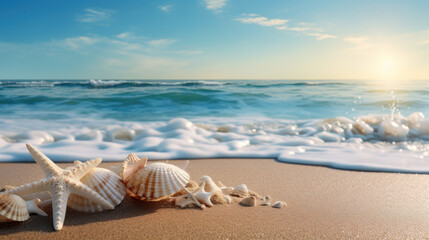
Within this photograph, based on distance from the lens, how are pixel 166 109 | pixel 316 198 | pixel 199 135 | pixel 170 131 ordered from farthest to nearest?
pixel 166 109 → pixel 170 131 → pixel 199 135 → pixel 316 198

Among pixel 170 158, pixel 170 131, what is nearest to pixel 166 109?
pixel 170 131

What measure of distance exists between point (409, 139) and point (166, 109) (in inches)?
272

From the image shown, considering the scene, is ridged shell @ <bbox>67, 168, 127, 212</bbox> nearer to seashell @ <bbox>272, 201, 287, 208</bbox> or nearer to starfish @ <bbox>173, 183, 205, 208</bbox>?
starfish @ <bbox>173, 183, 205, 208</bbox>

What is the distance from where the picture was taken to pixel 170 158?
414cm

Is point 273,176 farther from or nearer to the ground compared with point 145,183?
nearer to the ground

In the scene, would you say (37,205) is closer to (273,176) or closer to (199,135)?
(273,176)

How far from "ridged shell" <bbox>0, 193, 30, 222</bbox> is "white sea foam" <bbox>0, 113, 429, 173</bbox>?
2.24m

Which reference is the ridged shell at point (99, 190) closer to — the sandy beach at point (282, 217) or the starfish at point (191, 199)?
the sandy beach at point (282, 217)

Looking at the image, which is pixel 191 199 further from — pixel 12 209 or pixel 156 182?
pixel 12 209

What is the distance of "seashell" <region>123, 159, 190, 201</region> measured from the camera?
2.06 m

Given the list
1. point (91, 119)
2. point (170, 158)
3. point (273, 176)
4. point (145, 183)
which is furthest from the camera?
point (91, 119)

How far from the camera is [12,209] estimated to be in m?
1.80

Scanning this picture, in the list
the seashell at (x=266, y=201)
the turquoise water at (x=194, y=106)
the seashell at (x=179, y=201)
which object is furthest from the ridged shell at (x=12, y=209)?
the turquoise water at (x=194, y=106)

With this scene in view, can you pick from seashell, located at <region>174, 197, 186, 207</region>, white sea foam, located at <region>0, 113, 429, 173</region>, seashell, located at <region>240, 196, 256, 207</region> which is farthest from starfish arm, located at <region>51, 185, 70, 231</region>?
white sea foam, located at <region>0, 113, 429, 173</region>
